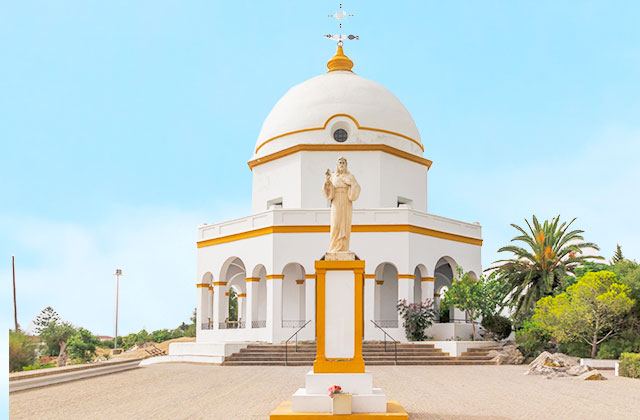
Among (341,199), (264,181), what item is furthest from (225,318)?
(341,199)

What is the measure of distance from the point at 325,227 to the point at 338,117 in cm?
680

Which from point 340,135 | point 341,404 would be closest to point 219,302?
point 340,135

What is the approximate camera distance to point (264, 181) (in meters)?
35.8

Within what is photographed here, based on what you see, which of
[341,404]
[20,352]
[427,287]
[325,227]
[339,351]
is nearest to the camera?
[341,404]

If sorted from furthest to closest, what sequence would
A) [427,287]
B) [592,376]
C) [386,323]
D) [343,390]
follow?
[427,287], [386,323], [592,376], [343,390]

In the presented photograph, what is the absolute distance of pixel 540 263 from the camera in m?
32.3

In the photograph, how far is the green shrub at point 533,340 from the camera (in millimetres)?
27578

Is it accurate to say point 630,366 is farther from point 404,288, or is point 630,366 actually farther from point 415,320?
point 404,288

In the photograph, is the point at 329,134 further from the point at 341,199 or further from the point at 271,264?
the point at 341,199

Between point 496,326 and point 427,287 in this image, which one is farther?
point 427,287

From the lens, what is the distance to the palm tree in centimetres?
3186

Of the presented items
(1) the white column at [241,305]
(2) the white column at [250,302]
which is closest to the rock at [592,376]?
(2) the white column at [250,302]

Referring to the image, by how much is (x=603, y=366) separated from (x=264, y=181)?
1868cm

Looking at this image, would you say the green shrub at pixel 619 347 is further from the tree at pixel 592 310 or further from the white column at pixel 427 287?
the white column at pixel 427 287
